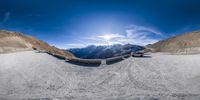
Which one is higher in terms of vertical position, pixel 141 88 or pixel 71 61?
pixel 71 61

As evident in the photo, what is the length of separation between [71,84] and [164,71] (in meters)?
12.5

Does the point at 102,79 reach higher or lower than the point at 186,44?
lower

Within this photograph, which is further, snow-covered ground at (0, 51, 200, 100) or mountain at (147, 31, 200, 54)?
mountain at (147, 31, 200, 54)

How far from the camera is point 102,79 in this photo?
30531mm

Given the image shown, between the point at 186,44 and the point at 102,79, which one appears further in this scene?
the point at 186,44

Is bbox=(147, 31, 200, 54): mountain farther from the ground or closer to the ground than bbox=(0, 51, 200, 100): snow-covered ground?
farther from the ground

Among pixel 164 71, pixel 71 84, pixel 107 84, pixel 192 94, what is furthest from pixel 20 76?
pixel 192 94

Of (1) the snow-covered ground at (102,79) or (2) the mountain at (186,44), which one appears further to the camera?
(2) the mountain at (186,44)

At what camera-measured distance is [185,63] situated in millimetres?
34844

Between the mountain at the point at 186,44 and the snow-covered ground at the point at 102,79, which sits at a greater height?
the mountain at the point at 186,44

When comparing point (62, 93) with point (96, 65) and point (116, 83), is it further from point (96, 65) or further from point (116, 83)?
point (96, 65)

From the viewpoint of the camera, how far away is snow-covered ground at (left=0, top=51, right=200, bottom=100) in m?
23.7

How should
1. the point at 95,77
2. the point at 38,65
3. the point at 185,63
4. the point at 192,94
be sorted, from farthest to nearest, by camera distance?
the point at 38,65 → the point at 185,63 → the point at 95,77 → the point at 192,94

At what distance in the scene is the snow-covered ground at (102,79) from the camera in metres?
23.7
